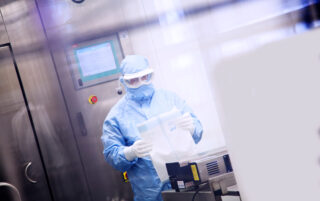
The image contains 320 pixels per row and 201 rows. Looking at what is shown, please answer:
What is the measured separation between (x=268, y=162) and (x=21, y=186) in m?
2.27

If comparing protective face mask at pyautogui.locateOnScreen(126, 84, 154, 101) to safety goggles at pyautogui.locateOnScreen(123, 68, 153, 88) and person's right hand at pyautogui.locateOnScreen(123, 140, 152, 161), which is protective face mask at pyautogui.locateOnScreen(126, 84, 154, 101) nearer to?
safety goggles at pyautogui.locateOnScreen(123, 68, 153, 88)

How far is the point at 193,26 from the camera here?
3.00 metres

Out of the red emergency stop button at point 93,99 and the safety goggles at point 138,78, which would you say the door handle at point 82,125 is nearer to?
the red emergency stop button at point 93,99

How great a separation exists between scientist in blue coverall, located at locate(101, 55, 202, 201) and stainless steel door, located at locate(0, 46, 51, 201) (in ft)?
2.01

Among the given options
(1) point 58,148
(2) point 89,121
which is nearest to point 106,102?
(2) point 89,121

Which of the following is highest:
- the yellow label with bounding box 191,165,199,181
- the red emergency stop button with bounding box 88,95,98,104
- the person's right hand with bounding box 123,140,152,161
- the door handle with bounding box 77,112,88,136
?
the red emergency stop button with bounding box 88,95,98,104

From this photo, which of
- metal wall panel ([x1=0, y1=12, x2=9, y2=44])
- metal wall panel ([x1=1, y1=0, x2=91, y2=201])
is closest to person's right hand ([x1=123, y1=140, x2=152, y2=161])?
metal wall panel ([x1=1, y1=0, x2=91, y2=201])

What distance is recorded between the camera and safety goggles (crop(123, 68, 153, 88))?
2127 millimetres

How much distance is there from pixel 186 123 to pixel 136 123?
29 cm

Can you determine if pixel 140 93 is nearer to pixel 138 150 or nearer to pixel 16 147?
Result: pixel 138 150

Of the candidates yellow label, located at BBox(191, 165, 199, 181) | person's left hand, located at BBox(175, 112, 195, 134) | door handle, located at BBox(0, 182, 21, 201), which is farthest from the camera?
door handle, located at BBox(0, 182, 21, 201)

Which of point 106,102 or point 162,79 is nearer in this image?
point 106,102

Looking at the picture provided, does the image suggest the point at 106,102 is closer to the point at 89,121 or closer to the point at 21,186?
the point at 89,121

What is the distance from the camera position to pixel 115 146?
205 centimetres
